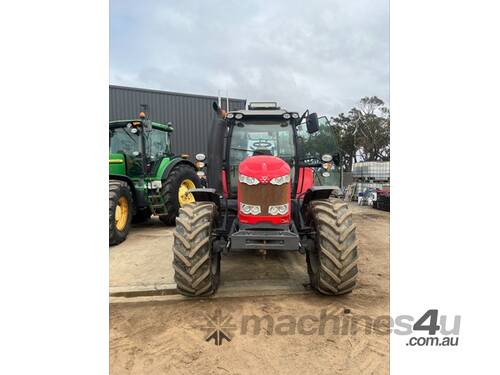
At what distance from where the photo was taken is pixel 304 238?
352cm

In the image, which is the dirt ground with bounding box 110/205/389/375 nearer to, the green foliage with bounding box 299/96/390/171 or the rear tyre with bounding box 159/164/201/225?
the rear tyre with bounding box 159/164/201/225

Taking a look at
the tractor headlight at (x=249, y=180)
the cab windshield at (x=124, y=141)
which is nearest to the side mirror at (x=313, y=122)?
the tractor headlight at (x=249, y=180)

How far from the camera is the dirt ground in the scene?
224 cm

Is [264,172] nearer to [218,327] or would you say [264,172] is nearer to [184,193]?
[218,327]

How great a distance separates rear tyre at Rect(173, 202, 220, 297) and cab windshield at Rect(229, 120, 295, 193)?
1054 mm

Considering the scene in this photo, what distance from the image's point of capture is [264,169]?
123 inches

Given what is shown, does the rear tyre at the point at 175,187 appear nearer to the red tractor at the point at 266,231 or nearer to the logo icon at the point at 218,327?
the red tractor at the point at 266,231

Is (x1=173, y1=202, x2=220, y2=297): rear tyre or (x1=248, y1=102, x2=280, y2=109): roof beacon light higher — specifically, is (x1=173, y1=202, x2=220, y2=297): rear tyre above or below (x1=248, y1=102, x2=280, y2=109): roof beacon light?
below

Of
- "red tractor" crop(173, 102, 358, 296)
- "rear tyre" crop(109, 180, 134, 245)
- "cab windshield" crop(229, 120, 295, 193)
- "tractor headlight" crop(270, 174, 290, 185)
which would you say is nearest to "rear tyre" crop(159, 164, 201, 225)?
"rear tyre" crop(109, 180, 134, 245)

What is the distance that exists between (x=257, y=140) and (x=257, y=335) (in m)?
2.41

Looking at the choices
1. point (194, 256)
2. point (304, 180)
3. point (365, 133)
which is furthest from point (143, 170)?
point (365, 133)

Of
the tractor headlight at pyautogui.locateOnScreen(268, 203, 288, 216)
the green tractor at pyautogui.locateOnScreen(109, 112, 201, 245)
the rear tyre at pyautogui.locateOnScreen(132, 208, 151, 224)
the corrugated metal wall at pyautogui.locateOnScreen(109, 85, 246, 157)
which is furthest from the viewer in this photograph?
the corrugated metal wall at pyautogui.locateOnScreen(109, 85, 246, 157)

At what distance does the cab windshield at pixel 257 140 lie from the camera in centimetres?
410

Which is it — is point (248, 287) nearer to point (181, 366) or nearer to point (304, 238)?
point (304, 238)
